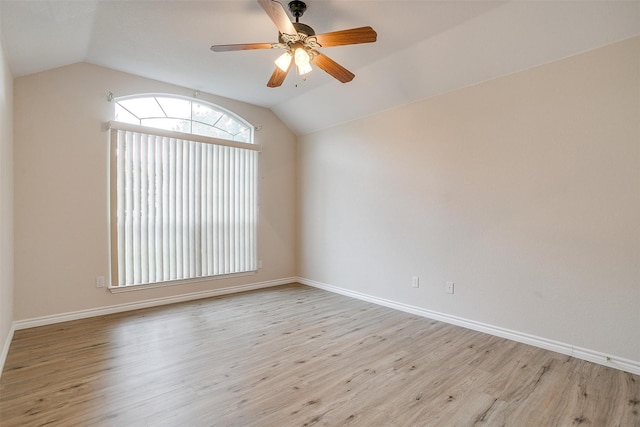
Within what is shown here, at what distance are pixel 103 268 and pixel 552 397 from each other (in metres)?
4.41

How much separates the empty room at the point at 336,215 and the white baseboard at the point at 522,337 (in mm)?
23

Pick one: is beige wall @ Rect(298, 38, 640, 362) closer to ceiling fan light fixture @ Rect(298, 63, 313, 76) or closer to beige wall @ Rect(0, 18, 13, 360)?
ceiling fan light fixture @ Rect(298, 63, 313, 76)

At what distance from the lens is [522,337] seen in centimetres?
299

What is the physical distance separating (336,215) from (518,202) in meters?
2.46

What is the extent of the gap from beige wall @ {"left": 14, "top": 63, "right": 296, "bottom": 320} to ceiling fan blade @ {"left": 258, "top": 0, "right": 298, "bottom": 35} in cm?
261

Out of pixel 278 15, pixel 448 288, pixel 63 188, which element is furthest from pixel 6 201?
pixel 448 288

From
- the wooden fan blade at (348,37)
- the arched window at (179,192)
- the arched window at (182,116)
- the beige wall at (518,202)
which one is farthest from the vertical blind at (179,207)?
the wooden fan blade at (348,37)

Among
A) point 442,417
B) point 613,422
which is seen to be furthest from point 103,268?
point 613,422

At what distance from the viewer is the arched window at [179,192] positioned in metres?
3.85

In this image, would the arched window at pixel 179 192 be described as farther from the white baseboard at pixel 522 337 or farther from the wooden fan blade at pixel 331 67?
the wooden fan blade at pixel 331 67

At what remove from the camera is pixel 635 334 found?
2.45 metres

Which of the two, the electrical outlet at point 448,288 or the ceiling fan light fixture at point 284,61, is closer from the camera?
the ceiling fan light fixture at point 284,61

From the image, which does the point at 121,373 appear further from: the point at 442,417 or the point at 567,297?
the point at 567,297

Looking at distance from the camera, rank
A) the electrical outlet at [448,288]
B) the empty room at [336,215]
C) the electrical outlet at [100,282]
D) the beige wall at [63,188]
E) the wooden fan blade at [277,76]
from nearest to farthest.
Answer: the empty room at [336,215], the wooden fan blade at [277,76], the beige wall at [63,188], the electrical outlet at [448,288], the electrical outlet at [100,282]
